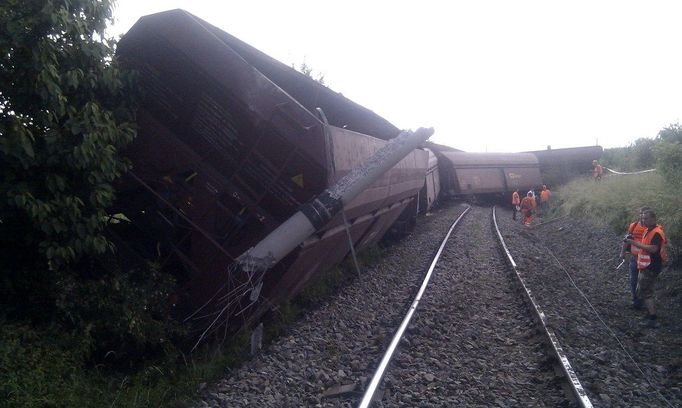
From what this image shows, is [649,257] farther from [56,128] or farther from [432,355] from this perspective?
[56,128]

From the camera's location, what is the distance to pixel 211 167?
6.00m

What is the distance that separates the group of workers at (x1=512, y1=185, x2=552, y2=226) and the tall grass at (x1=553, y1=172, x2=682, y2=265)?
91 cm

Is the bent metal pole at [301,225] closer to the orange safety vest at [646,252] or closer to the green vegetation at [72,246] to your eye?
the green vegetation at [72,246]

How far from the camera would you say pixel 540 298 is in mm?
9008

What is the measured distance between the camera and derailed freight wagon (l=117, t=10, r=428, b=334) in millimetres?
5832

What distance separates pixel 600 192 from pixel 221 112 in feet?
59.9

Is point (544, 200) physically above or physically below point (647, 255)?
below

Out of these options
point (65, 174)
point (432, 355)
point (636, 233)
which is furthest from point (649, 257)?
point (65, 174)

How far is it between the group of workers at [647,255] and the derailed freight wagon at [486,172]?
1966 cm

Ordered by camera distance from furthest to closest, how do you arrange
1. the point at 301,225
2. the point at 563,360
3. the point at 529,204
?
the point at 529,204, the point at 563,360, the point at 301,225

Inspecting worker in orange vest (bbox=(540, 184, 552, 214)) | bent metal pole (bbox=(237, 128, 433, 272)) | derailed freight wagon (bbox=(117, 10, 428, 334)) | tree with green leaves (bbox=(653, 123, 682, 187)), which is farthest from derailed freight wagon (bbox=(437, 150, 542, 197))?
bent metal pole (bbox=(237, 128, 433, 272))

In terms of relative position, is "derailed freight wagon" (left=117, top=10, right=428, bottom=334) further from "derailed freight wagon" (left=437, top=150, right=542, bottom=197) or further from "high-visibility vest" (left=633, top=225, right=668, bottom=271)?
"derailed freight wagon" (left=437, top=150, right=542, bottom=197)

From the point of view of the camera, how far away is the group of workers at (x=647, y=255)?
786cm

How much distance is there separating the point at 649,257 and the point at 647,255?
0.15ft
